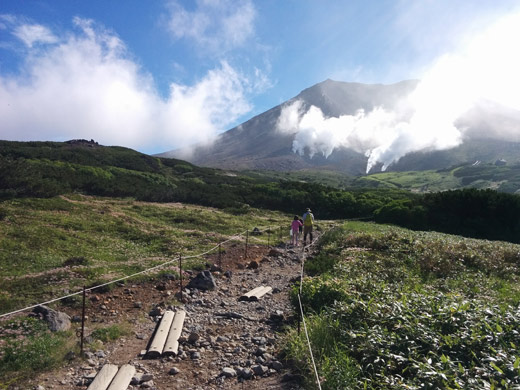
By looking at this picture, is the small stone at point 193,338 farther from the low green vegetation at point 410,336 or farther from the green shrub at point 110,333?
the low green vegetation at point 410,336

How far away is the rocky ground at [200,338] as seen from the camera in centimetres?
668

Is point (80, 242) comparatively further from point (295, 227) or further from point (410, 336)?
point (410, 336)

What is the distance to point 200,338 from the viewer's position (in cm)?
862

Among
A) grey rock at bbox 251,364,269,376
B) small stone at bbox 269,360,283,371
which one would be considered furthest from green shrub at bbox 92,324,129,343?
small stone at bbox 269,360,283,371

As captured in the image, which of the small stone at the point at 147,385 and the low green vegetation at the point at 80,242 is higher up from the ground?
the low green vegetation at the point at 80,242

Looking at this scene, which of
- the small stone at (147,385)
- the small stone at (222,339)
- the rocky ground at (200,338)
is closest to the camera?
the small stone at (147,385)

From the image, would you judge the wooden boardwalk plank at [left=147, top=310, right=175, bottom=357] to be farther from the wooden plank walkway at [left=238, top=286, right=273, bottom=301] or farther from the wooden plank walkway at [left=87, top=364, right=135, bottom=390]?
the wooden plank walkway at [left=238, top=286, right=273, bottom=301]

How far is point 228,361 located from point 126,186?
36997 mm

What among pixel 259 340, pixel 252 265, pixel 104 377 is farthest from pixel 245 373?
pixel 252 265

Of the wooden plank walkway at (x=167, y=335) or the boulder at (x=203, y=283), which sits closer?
the wooden plank walkway at (x=167, y=335)

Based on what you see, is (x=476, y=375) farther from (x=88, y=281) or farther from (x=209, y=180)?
(x=209, y=180)

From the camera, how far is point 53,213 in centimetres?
2161

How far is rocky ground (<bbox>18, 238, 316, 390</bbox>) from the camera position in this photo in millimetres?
6680

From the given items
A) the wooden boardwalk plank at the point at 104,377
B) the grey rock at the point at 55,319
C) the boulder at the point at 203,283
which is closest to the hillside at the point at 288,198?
the boulder at the point at 203,283
